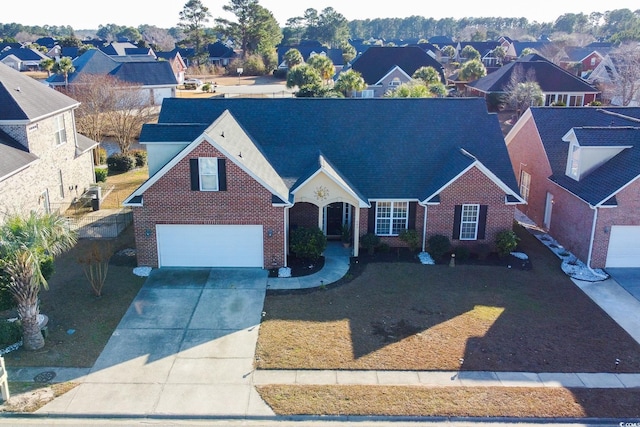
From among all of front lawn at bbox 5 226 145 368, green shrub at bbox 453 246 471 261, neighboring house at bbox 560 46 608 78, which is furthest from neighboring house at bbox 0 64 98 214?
neighboring house at bbox 560 46 608 78

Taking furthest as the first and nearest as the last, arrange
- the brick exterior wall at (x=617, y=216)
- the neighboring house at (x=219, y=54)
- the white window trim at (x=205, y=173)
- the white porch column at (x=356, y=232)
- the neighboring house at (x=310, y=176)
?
the neighboring house at (x=219, y=54) < the white porch column at (x=356, y=232) < the brick exterior wall at (x=617, y=216) < the neighboring house at (x=310, y=176) < the white window trim at (x=205, y=173)

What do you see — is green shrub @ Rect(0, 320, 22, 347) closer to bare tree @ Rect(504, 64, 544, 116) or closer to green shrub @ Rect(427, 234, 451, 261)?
green shrub @ Rect(427, 234, 451, 261)

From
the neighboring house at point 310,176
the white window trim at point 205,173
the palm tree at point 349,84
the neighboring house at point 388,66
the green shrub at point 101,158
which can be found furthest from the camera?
the neighboring house at point 388,66

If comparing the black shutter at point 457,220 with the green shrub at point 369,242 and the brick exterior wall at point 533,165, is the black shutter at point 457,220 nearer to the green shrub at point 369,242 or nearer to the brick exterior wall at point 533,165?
the green shrub at point 369,242

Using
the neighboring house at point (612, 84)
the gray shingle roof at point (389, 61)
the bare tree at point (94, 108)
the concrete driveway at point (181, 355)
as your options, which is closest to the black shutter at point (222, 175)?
the concrete driveway at point (181, 355)

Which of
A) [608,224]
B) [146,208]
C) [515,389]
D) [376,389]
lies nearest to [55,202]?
[146,208]

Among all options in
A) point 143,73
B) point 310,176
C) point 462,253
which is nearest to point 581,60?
point 143,73
